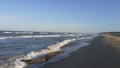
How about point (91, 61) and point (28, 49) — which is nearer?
point (91, 61)

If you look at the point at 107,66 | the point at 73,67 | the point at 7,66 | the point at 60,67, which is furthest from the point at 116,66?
the point at 7,66

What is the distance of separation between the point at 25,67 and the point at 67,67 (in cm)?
202

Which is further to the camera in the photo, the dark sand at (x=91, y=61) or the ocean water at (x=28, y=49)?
the ocean water at (x=28, y=49)

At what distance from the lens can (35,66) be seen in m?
9.30

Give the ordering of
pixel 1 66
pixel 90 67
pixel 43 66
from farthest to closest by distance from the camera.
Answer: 1. pixel 1 66
2. pixel 43 66
3. pixel 90 67

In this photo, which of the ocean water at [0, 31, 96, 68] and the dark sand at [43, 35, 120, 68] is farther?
the ocean water at [0, 31, 96, 68]

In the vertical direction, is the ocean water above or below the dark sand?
below

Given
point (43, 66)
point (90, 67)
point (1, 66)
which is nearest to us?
point (90, 67)

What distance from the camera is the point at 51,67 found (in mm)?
8828

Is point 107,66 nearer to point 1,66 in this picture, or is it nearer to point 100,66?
point 100,66

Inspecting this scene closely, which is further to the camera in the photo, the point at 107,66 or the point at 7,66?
the point at 7,66

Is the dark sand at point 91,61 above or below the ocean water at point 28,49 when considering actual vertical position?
above

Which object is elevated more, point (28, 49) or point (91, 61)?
point (91, 61)

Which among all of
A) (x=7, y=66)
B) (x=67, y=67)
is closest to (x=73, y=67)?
(x=67, y=67)
